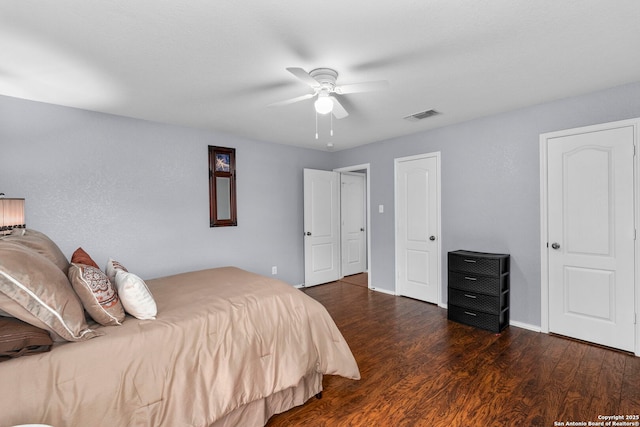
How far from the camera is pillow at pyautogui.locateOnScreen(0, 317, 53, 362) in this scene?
4.15 feet

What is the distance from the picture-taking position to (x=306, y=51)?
210 centimetres

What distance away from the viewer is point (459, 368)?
253cm

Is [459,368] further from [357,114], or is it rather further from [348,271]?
[348,271]

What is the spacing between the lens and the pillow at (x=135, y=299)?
174 cm

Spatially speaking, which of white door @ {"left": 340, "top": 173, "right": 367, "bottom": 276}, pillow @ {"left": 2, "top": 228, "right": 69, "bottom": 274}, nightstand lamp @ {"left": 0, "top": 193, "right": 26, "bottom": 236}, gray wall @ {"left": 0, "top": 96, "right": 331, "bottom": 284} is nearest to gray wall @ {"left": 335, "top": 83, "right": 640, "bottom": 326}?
white door @ {"left": 340, "top": 173, "right": 367, "bottom": 276}

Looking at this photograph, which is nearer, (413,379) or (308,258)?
(413,379)

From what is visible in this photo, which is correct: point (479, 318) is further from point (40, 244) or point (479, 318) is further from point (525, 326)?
point (40, 244)

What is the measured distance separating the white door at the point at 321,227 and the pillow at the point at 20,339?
153 inches

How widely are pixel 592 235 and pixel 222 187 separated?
14.2 ft

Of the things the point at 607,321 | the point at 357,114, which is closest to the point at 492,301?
the point at 607,321

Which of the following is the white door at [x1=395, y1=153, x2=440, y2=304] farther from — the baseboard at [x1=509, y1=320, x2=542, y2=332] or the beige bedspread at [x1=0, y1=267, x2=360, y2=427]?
the beige bedspread at [x1=0, y1=267, x2=360, y2=427]

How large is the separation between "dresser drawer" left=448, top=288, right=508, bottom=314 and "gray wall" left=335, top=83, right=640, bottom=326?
327 mm

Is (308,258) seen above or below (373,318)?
above

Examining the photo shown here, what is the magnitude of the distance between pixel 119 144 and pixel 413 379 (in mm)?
3865
